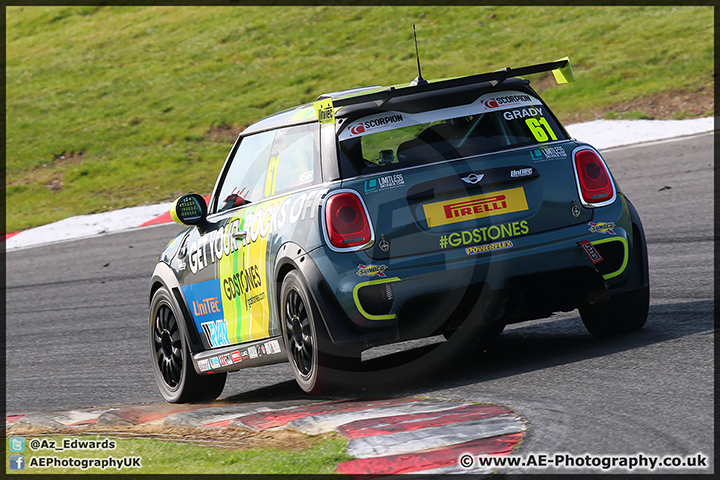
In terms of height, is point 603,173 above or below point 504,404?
above

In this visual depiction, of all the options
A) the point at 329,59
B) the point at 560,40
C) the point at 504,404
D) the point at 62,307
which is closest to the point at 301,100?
the point at 329,59

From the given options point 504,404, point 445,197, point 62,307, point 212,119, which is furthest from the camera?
point 212,119

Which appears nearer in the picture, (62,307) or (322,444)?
(322,444)

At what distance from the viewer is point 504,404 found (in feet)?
15.3

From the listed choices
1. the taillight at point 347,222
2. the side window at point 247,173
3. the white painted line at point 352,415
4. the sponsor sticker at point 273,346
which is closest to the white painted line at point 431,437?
the white painted line at point 352,415

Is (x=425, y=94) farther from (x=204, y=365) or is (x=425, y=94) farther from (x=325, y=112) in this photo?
(x=204, y=365)

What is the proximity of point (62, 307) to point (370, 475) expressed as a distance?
8.10 meters

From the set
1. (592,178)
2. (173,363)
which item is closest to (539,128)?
(592,178)

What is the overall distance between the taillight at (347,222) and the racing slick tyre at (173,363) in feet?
6.35

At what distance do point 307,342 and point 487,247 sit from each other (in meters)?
1.10

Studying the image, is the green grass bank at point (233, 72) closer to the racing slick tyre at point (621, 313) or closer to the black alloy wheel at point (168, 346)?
the racing slick tyre at point (621, 313)

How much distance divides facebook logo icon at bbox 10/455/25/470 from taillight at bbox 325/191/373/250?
72.9 inches

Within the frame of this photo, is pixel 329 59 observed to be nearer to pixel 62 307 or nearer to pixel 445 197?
pixel 62 307

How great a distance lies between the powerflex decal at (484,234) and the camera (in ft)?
17.1
